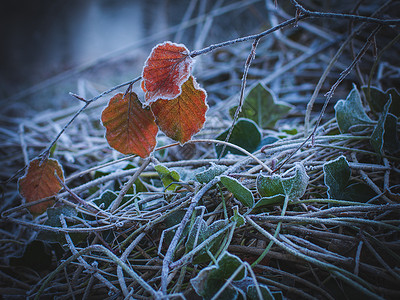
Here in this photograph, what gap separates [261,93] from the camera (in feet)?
3.03

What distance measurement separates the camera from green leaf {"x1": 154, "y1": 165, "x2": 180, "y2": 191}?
561 millimetres

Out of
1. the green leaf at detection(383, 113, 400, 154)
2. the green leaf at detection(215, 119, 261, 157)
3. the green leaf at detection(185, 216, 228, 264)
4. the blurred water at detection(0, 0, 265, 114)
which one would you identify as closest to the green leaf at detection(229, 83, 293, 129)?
the green leaf at detection(215, 119, 261, 157)

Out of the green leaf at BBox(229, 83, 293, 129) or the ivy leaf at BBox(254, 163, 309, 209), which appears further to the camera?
the green leaf at BBox(229, 83, 293, 129)

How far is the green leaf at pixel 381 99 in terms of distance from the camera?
2.33ft

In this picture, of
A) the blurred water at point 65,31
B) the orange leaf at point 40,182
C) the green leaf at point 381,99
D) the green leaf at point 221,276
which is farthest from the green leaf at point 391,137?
the blurred water at point 65,31

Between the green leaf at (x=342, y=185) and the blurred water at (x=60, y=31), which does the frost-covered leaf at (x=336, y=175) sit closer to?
the green leaf at (x=342, y=185)

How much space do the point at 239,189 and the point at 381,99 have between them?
0.58 m

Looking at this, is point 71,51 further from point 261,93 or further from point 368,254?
point 368,254

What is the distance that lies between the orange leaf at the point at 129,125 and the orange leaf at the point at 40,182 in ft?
0.71

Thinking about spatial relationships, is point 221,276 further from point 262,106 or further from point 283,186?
point 262,106

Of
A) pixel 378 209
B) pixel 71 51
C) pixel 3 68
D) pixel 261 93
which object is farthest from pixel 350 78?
pixel 3 68

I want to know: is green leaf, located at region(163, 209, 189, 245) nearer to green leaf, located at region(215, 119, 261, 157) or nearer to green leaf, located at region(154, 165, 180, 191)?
green leaf, located at region(154, 165, 180, 191)

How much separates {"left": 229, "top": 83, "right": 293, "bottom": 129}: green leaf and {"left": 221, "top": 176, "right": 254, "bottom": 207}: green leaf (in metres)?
0.49

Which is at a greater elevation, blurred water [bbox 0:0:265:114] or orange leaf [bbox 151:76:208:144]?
blurred water [bbox 0:0:265:114]
